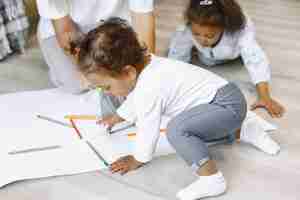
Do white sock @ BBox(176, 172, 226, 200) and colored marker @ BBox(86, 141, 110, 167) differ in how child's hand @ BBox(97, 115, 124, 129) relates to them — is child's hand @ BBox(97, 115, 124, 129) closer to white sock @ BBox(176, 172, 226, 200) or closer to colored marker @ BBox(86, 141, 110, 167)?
colored marker @ BBox(86, 141, 110, 167)

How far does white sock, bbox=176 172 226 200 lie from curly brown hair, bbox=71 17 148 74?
313mm

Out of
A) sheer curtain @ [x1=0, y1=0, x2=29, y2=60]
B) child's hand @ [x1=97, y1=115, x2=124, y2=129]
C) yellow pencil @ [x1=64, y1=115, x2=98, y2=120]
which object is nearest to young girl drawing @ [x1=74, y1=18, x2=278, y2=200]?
child's hand @ [x1=97, y1=115, x2=124, y2=129]

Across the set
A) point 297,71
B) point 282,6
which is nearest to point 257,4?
point 282,6

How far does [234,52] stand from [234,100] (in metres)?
0.55

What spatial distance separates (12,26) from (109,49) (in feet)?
3.30

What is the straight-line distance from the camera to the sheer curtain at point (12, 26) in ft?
5.73

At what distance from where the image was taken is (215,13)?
1.39 m

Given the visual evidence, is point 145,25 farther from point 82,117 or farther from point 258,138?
point 258,138

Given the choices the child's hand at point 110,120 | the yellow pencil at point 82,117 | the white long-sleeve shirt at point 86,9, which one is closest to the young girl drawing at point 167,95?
the child's hand at point 110,120

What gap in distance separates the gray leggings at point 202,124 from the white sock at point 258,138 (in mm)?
115

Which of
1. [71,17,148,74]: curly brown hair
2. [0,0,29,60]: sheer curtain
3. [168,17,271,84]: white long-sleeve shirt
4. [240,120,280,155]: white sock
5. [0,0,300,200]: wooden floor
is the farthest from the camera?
[0,0,29,60]: sheer curtain

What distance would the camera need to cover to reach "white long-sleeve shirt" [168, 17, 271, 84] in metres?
1.47

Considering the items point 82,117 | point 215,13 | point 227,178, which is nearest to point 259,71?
point 215,13

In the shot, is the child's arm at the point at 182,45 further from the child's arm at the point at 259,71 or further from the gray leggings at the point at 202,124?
the gray leggings at the point at 202,124
